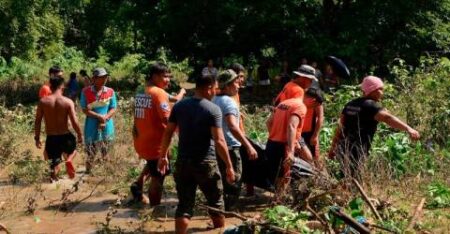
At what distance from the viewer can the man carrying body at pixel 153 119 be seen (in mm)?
6516

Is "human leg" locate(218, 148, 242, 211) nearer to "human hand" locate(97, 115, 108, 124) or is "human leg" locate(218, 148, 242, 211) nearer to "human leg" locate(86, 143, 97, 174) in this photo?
"human hand" locate(97, 115, 108, 124)

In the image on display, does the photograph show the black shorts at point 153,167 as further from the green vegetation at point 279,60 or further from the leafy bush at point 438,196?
the leafy bush at point 438,196

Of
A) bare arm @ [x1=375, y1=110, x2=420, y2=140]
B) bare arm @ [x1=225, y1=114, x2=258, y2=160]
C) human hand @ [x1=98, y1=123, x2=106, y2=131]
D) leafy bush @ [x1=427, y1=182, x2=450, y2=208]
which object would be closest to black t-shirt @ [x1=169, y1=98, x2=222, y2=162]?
bare arm @ [x1=225, y1=114, x2=258, y2=160]

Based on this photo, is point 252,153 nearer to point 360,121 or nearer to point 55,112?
point 360,121

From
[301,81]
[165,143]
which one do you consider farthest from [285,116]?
[165,143]

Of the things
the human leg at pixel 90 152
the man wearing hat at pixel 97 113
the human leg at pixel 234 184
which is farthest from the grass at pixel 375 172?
the human leg at pixel 234 184

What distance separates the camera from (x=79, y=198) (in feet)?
24.9

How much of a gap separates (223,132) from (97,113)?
242cm

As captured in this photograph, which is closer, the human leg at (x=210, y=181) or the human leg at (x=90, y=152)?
the human leg at (x=210, y=181)

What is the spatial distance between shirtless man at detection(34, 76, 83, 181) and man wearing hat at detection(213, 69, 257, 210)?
2.47 meters

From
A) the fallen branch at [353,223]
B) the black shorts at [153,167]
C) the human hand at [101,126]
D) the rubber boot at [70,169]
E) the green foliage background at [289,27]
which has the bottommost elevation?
the rubber boot at [70,169]

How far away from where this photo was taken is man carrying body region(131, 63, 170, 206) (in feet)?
21.4

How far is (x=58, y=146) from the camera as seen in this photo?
7.96 metres

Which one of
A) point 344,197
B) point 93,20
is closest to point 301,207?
point 344,197
